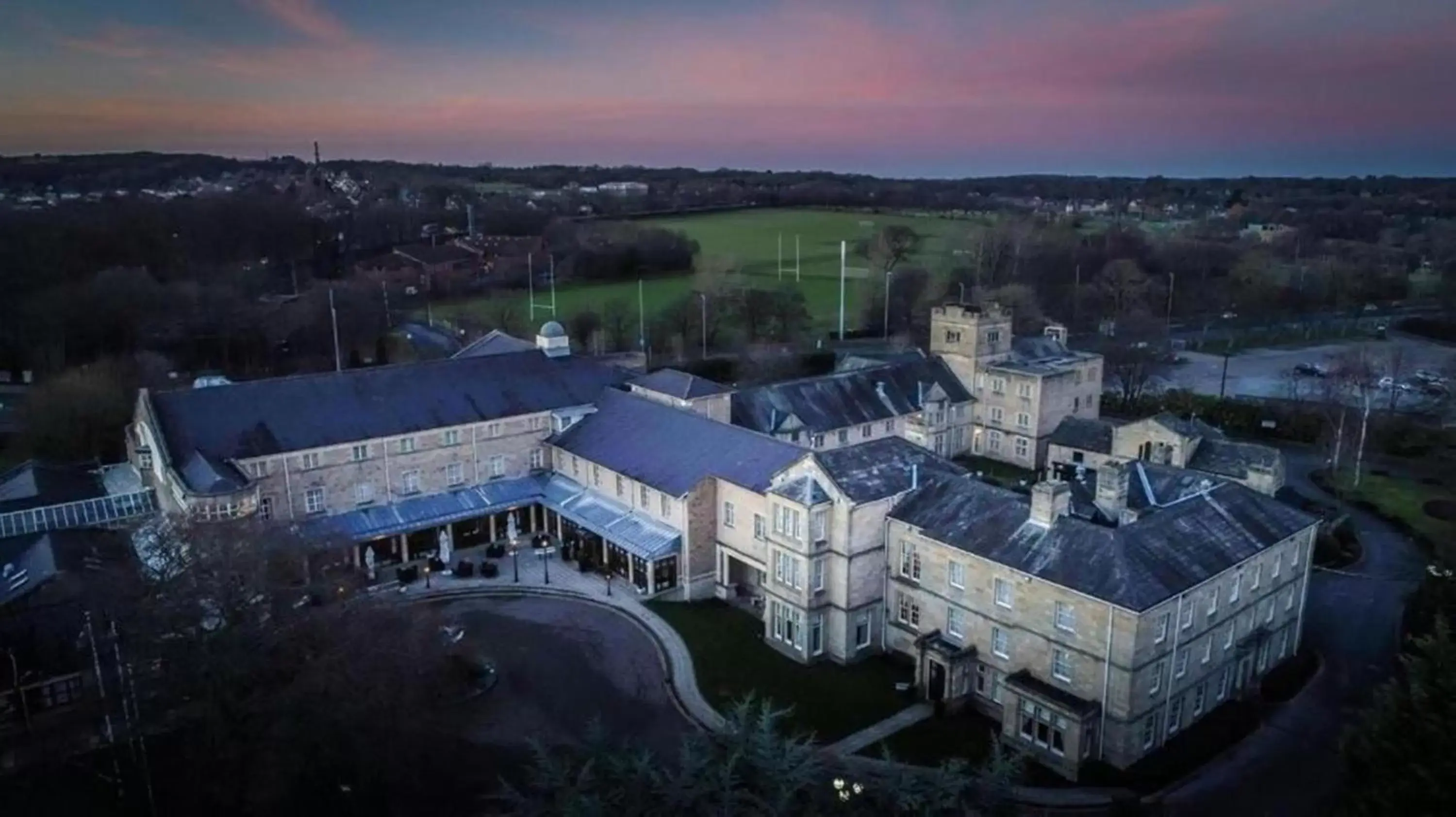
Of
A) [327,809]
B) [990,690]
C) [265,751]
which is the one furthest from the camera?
[990,690]

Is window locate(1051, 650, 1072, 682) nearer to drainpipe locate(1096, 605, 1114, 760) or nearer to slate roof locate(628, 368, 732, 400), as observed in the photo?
drainpipe locate(1096, 605, 1114, 760)

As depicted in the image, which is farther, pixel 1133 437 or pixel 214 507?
pixel 1133 437

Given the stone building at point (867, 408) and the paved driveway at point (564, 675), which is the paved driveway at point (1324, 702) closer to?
the paved driveway at point (564, 675)

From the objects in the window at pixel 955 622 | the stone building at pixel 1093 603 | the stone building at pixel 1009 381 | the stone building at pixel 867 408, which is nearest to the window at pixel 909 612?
the stone building at pixel 1093 603

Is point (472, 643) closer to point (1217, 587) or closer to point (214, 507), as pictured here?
point (214, 507)

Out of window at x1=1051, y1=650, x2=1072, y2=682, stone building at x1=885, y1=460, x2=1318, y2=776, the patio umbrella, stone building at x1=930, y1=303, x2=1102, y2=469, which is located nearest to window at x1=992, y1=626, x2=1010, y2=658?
stone building at x1=885, y1=460, x2=1318, y2=776

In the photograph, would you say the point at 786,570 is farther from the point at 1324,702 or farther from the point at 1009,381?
the point at 1009,381

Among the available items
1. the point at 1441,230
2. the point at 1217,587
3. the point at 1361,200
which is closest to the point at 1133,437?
the point at 1217,587
